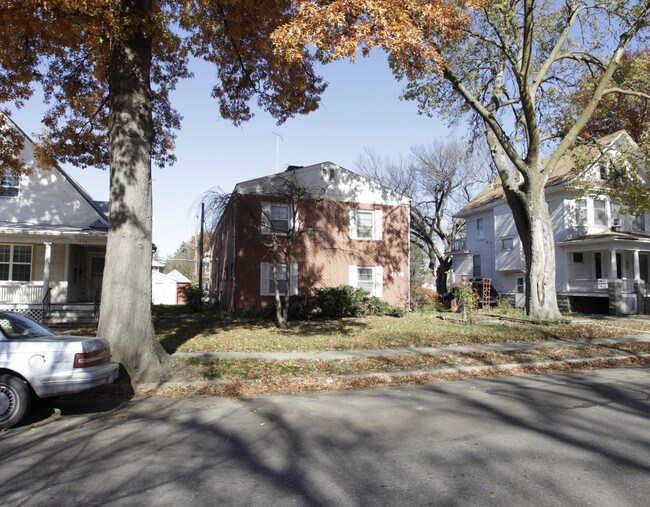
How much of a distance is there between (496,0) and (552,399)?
1403 centimetres

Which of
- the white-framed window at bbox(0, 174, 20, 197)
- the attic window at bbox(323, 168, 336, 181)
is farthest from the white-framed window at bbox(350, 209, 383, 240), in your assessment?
the white-framed window at bbox(0, 174, 20, 197)

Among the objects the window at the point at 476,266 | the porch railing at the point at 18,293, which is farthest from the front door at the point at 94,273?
the window at the point at 476,266

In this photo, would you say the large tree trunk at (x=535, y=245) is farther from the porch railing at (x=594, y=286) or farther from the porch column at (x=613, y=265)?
the porch column at (x=613, y=265)

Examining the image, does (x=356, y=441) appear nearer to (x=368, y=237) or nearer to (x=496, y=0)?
(x=496, y=0)

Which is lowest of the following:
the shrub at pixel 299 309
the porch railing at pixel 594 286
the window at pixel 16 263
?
the shrub at pixel 299 309

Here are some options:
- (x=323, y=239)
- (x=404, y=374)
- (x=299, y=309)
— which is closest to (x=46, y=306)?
(x=299, y=309)

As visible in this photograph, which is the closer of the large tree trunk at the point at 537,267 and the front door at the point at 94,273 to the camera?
the large tree trunk at the point at 537,267

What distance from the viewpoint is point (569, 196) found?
27.0m

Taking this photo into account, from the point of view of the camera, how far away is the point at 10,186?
19672 mm

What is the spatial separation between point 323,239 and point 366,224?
2.50 metres

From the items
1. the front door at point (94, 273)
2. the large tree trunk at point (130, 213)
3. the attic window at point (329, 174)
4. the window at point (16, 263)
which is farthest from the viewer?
the attic window at point (329, 174)

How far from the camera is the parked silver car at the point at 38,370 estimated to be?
19.6 feet

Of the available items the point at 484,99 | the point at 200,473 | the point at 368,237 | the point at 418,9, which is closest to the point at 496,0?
the point at 484,99

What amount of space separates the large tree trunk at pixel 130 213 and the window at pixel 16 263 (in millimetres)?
13710
